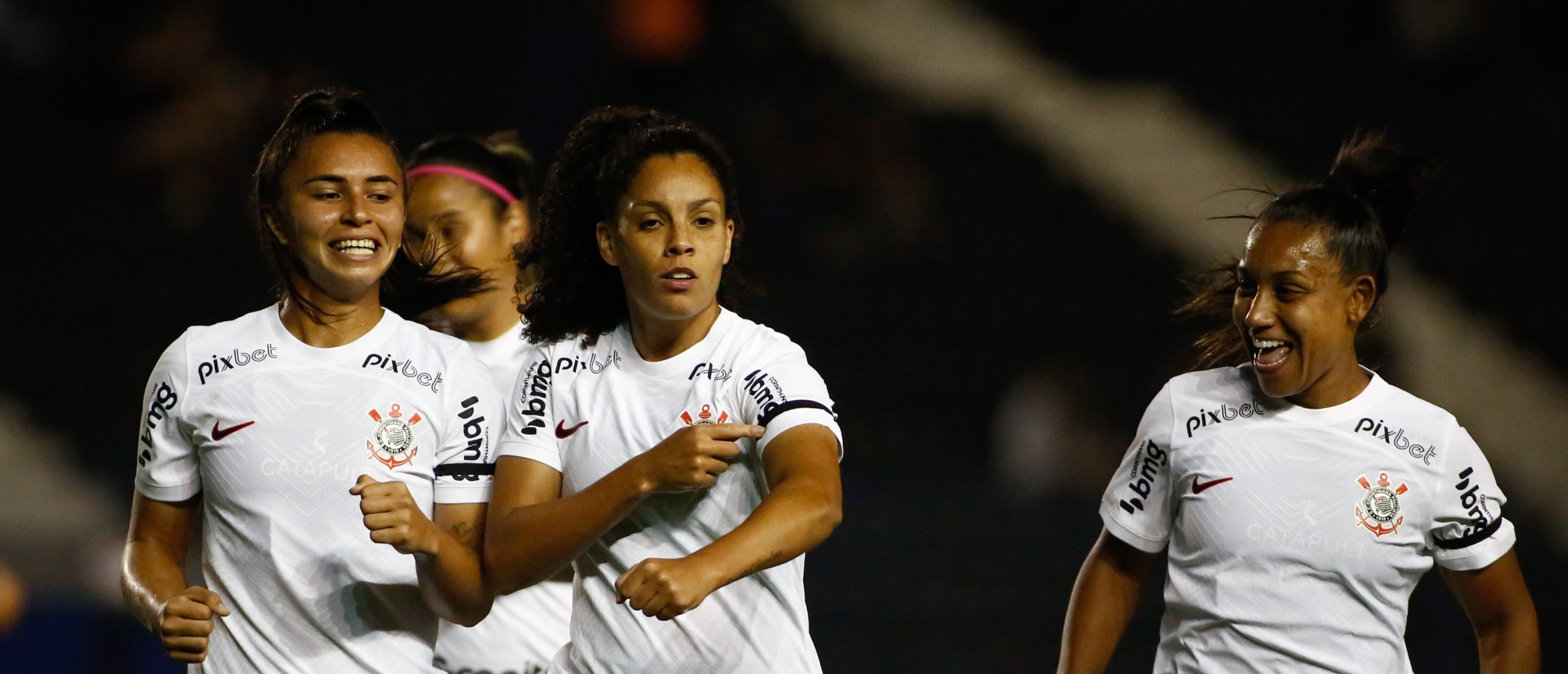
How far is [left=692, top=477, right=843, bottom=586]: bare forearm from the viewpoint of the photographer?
2.11m

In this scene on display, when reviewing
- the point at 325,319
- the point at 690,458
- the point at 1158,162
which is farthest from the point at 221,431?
the point at 1158,162

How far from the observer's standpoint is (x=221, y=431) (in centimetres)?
240

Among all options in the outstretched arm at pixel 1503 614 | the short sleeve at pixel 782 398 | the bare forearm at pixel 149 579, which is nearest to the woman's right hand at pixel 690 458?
the short sleeve at pixel 782 398

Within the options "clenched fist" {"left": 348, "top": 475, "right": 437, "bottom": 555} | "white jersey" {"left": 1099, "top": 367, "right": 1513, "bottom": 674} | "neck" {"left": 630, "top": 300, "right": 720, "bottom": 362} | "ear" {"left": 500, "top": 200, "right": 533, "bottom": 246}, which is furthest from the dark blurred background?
"clenched fist" {"left": 348, "top": 475, "right": 437, "bottom": 555}

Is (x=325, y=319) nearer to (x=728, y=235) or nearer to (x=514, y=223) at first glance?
(x=728, y=235)

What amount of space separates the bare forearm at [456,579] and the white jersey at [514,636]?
51 cm

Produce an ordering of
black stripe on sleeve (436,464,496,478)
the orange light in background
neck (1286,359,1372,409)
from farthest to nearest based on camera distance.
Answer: the orange light in background, neck (1286,359,1372,409), black stripe on sleeve (436,464,496,478)

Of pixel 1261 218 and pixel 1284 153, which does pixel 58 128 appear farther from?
pixel 1261 218

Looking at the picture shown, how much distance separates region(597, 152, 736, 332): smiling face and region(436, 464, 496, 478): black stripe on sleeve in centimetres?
36

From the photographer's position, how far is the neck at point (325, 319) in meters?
2.50

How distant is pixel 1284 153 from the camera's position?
7266 mm

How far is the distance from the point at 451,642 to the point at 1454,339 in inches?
203

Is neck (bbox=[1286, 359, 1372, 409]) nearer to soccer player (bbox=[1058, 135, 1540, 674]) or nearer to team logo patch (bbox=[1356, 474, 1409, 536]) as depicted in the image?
soccer player (bbox=[1058, 135, 1540, 674])

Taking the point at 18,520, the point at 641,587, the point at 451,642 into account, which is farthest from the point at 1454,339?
the point at 18,520
